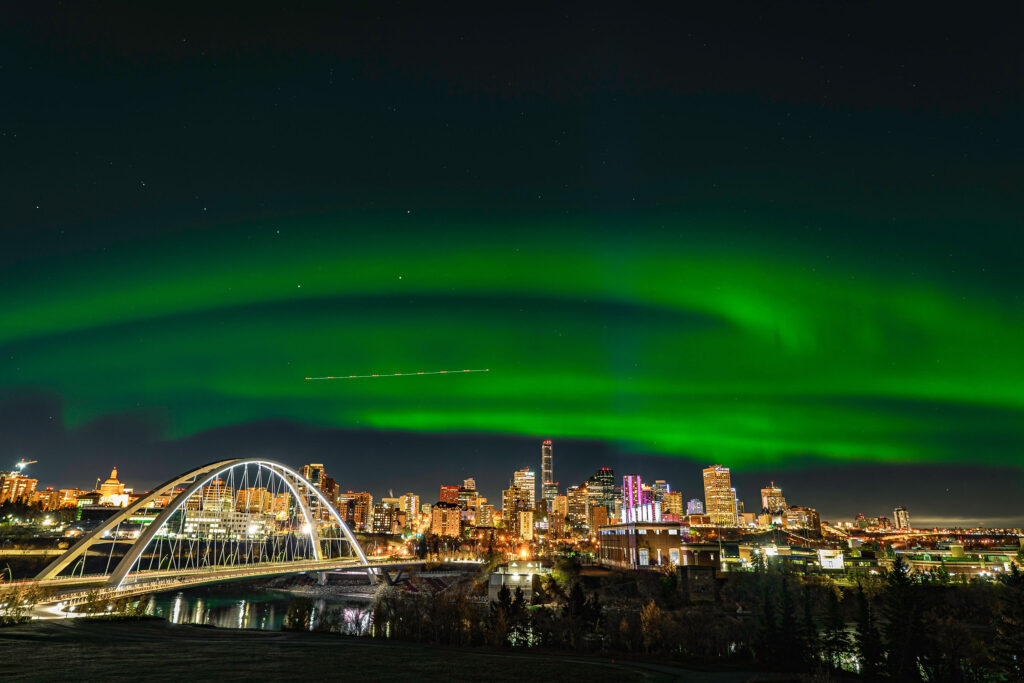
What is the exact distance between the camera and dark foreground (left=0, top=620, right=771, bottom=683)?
88.8 ft

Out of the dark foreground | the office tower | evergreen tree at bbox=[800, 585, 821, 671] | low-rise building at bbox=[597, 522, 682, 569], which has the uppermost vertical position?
the office tower

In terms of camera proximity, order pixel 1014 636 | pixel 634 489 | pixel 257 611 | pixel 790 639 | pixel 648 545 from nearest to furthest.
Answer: pixel 1014 636 < pixel 790 639 < pixel 257 611 < pixel 648 545 < pixel 634 489

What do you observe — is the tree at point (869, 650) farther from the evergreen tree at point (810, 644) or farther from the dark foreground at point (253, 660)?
the dark foreground at point (253, 660)

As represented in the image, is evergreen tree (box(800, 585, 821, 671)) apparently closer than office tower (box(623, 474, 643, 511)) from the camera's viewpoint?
Yes

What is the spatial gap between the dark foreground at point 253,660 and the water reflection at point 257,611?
63.6ft

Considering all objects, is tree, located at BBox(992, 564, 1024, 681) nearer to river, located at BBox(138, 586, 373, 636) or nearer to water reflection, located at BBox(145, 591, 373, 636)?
river, located at BBox(138, 586, 373, 636)

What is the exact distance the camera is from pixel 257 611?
3511 inches

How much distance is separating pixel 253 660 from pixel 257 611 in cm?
6675

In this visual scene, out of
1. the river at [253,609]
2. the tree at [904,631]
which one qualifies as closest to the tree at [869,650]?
the tree at [904,631]

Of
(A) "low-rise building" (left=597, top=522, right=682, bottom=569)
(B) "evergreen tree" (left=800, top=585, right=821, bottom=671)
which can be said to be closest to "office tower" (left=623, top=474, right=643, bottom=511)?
(A) "low-rise building" (left=597, top=522, right=682, bottom=569)

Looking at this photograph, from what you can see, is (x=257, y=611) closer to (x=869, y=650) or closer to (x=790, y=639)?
(x=790, y=639)

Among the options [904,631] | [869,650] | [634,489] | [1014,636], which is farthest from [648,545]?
[1014,636]

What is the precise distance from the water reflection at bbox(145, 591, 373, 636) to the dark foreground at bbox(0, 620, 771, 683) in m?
19.4

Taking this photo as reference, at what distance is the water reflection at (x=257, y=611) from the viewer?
66.0 m
